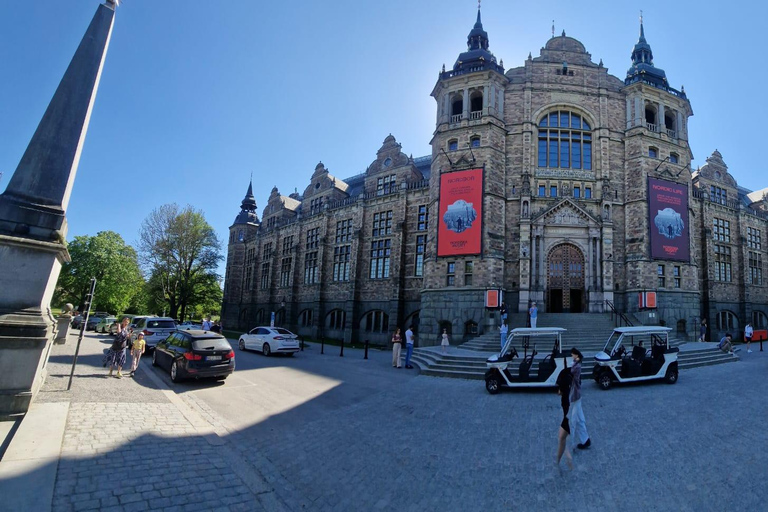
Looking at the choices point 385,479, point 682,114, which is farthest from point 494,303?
point 682,114

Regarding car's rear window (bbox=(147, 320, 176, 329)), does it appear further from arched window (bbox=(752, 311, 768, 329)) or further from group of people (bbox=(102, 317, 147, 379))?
arched window (bbox=(752, 311, 768, 329))

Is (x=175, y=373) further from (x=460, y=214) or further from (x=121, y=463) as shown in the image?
(x=460, y=214)

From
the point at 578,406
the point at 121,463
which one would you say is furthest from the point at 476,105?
the point at 121,463

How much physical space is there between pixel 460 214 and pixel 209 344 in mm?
17252

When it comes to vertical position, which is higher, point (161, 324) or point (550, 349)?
point (550, 349)

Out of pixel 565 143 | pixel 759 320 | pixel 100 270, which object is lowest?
pixel 759 320

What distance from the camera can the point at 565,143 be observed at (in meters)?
26.8

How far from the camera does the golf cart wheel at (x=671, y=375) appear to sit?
12.5 metres

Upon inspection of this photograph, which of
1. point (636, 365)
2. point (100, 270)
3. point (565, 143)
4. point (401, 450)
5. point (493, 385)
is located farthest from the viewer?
point (100, 270)

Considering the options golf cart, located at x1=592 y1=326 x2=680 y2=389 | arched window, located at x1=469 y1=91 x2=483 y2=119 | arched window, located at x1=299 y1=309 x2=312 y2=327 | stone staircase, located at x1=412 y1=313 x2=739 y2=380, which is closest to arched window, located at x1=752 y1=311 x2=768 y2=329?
stone staircase, located at x1=412 y1=313 x2=739 y2=380

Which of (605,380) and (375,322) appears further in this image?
(375,322)

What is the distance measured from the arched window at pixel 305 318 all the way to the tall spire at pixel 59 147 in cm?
2933

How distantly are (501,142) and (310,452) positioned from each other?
24303mm

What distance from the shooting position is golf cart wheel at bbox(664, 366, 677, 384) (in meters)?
12.5
